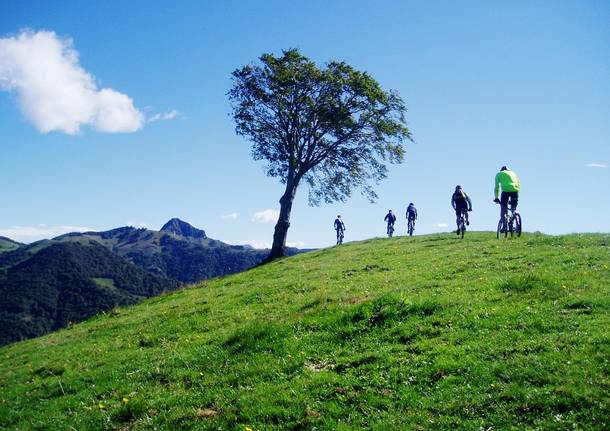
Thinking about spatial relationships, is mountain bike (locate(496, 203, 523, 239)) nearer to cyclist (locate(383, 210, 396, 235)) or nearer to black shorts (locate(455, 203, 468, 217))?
black shorts (locate(455, 203, 468, 217))

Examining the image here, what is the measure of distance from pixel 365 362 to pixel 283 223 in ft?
112

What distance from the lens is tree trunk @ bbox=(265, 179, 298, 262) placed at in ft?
147

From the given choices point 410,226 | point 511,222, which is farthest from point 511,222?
point 410,226

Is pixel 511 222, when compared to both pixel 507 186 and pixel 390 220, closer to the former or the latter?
pixel 507 186

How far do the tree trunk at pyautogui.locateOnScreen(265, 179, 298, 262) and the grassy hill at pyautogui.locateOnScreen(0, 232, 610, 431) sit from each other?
77.5 feet

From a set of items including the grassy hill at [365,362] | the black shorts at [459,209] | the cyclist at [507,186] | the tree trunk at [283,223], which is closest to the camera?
the grassy hill at [365,362]

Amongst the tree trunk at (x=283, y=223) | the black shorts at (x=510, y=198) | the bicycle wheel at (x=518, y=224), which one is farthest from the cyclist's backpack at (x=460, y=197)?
the tree trunk at (x=283, y=223)

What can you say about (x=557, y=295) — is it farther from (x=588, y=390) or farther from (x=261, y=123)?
(x=261, y=123)

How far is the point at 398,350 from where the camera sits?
11.7 metres

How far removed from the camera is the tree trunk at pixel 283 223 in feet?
147

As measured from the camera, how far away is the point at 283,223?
45219 mm

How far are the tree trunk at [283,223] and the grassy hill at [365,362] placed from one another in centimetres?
2363

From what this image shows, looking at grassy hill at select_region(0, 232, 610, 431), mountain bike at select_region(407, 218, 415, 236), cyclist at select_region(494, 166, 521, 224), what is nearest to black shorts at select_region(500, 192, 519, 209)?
cyclist at select_region(494, 166, 521, 224)

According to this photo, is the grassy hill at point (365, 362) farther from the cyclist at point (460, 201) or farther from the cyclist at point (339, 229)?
the cyclist at point (339, 229)
